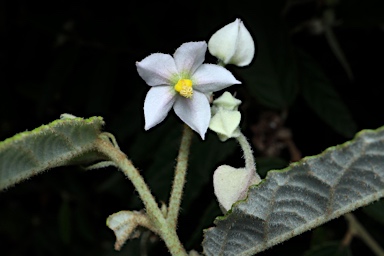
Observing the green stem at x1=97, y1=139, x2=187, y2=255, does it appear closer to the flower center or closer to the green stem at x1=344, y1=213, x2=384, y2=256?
the flower center

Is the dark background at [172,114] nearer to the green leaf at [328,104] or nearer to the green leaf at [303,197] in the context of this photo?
the green leaf at [328,104]

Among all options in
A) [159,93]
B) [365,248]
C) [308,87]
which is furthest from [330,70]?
[159,93]

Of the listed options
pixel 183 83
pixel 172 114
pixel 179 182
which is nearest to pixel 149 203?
pixel 179 182

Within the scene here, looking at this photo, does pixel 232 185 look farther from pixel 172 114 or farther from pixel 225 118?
pixel 172 114

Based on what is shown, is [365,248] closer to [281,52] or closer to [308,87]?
[308,87]


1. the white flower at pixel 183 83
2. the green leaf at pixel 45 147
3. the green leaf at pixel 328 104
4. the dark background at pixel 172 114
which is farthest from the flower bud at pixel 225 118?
the green leaf at pixel 328 104

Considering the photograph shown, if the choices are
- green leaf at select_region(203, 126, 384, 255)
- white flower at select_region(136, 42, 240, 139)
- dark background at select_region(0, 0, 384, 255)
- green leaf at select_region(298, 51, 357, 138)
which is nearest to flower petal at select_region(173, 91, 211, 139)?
white flower at select_region(136, 42, 240, 139)
